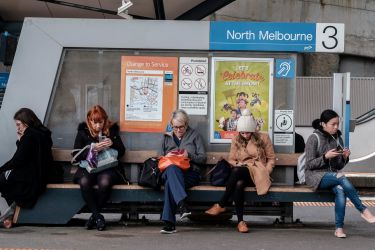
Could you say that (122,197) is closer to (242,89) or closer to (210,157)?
(210,157)

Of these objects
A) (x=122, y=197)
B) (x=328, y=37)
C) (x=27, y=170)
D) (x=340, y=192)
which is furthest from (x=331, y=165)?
(x=27, y=170)

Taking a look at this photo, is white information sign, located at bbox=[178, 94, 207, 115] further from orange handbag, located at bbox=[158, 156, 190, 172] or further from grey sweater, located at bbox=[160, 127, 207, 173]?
orange handbag, located at bbox=[158, 156, 190, 172]

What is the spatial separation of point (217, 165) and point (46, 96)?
217 centimetres

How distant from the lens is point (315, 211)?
11516 millimetres

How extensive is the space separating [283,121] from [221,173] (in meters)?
1.00

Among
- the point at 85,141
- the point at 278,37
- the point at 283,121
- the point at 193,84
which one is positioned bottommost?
the point at 85,141

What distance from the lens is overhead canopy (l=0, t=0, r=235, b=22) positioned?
33.6ft

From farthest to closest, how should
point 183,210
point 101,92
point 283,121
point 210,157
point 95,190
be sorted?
point 101,92, point 283,121, point 210,157, point 95,190, point 183,210

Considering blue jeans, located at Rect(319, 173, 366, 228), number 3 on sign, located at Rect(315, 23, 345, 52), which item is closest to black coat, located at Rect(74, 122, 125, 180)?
blue jeans, located at Rect(319, 173, 366, 228)

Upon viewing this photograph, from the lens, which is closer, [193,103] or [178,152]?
[178,152]

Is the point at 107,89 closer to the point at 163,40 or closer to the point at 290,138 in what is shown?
the point at 163,40

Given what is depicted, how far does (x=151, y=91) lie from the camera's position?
8.62 metres

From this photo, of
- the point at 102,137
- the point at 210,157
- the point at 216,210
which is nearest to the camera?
the point at 216,210

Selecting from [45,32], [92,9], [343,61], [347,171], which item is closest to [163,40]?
[45,32]
